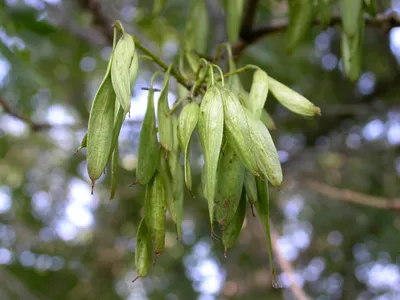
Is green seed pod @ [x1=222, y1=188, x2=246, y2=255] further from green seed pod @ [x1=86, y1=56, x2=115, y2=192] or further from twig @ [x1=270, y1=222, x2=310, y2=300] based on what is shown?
twig @ [x1=270, y1=222, x2=310, y2=300]

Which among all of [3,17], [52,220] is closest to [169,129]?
[3,17]

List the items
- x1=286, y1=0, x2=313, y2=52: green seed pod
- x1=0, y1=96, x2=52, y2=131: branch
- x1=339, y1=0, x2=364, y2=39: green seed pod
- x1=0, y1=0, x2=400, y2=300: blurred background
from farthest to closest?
x1=0, y1=0, x2=400, y2=300: blurred background → x1=0, y1=96, x2=52, y2=131: branch → x1=286, y1=0, x2=313, y2=52: green seed pod → x1=339, y1=0, x2=364, y2=39: green seed pod

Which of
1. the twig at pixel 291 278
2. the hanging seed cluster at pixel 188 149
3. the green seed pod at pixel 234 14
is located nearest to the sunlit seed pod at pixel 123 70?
the hanging seed cluster at pixel 188 149

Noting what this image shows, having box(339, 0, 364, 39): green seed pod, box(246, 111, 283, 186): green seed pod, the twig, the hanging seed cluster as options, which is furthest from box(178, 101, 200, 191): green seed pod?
the twig

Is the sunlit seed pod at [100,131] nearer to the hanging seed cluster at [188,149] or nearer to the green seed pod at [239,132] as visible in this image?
the hanging seed cluster at [188,149]

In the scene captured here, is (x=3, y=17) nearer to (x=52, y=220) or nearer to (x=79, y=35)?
(x=79, y=35)

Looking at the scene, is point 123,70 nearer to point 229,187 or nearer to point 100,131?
point 100,131

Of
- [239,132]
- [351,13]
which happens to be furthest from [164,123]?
[351,13]
